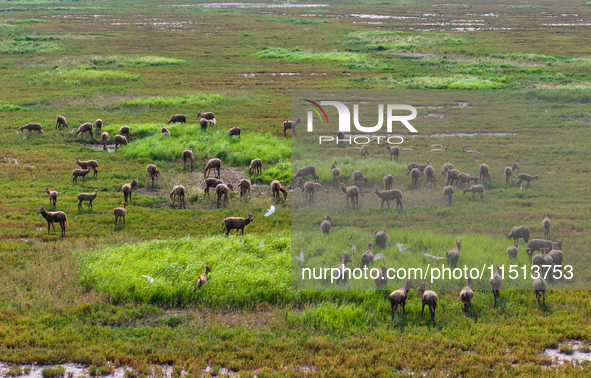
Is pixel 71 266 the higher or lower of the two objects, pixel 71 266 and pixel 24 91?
the lower

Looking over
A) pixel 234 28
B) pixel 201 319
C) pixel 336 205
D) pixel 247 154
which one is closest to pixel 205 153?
pixel 247 154

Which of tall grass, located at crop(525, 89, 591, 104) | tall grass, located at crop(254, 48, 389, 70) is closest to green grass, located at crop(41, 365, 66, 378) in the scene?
tall grass, located at crop(525, 89, 591, 104)

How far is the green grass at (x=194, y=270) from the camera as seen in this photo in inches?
576

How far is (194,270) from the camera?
15.8 meters

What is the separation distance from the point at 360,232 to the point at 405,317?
5292 millimetres

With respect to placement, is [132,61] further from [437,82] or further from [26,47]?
[437,82]

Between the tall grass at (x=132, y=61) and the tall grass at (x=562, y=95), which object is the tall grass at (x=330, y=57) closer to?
the tall grass at (x=132, y=61)

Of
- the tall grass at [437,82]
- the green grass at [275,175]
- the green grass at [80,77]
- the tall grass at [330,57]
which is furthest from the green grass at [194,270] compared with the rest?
the tall grass at [330,57]

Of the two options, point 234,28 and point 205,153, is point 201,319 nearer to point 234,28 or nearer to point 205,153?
point 205,153

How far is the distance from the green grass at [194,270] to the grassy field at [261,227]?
60 mm

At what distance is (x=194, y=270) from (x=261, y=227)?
507 cm

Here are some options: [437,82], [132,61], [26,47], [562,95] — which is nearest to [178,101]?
[437,82]

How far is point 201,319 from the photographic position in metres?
13.7

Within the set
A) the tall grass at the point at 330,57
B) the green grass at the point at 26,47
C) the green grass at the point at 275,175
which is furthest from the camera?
the green grass at the point at 26,47
